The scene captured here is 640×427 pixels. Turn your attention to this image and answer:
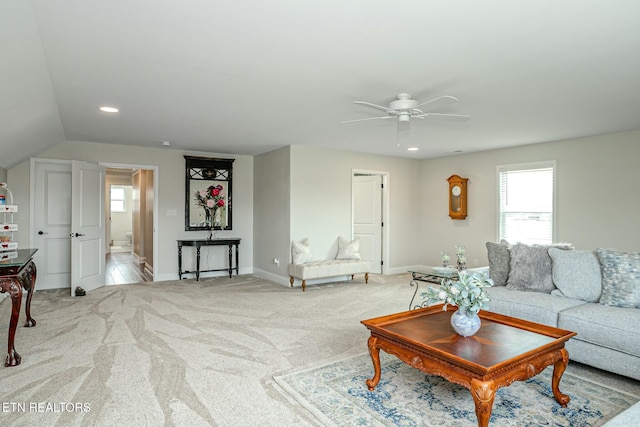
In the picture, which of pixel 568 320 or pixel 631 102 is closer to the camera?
pixel 568 320

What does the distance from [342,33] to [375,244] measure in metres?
5.80

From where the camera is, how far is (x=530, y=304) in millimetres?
3367

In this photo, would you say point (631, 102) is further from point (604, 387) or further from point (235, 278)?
point (235, 278)

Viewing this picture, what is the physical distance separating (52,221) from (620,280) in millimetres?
7330

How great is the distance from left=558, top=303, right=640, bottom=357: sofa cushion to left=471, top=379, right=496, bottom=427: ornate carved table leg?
4.95 feet

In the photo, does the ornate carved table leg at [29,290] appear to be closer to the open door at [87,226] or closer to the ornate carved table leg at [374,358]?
the open door at [87,226]

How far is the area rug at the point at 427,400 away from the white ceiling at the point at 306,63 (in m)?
2.39

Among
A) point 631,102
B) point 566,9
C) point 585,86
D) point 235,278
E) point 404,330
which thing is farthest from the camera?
point 235,278

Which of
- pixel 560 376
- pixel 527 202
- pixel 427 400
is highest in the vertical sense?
pixel 527 202

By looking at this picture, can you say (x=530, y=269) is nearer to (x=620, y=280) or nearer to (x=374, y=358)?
(x=620, y=280)

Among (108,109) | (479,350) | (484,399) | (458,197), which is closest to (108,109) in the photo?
(108,109)

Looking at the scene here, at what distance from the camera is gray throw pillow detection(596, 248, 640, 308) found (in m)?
3.10

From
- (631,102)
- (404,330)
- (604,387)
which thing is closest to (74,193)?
(404,330)

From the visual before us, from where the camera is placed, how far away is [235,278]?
277 inches
